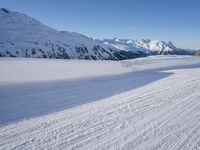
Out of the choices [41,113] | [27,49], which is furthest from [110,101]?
[27,49]

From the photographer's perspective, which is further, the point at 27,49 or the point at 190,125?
the point at 27,49

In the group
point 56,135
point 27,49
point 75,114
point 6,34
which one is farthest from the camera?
point 6,34

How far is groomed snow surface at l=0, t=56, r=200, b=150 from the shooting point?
5.68 m

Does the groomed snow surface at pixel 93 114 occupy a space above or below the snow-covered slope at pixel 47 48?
above

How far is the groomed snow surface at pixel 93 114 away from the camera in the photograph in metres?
5.68

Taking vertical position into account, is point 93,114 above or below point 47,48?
above

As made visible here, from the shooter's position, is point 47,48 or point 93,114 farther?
point 47,48

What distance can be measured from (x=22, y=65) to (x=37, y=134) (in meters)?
9.83

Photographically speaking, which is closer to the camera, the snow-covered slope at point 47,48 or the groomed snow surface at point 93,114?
the groomed snow surface at point 93,114

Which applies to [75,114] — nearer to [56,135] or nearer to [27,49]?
[56,135]

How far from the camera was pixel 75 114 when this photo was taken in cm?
752

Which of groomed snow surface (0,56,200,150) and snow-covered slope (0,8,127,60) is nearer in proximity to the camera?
groomed snow surface (0,56,200,150)

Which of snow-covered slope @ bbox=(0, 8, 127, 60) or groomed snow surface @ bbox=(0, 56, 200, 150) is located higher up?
groomed snow surface @ bbox=(0, 56, 200, 150)

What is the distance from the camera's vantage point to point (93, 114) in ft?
24.7
